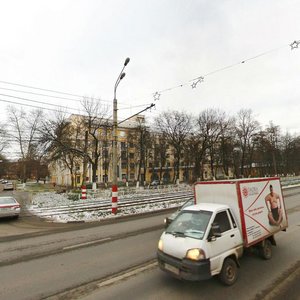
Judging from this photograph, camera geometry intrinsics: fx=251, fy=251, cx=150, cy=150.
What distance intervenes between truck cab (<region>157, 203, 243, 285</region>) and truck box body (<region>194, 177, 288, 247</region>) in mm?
275

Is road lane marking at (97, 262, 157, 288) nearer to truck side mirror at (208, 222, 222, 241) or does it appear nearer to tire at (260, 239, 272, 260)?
truck side mirror at (208, 222, 222, 241)

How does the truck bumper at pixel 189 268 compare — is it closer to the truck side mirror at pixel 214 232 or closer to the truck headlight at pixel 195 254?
the truck headlight at pixel 195 254

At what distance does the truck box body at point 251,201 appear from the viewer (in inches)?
237

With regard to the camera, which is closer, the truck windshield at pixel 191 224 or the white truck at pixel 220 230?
the white truck at pixel 220 230

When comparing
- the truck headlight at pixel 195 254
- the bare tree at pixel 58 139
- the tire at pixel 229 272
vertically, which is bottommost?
the tire at pixel 229 272

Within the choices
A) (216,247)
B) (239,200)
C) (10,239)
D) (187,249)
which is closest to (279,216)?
(239,200)

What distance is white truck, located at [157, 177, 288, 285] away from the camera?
194 inches

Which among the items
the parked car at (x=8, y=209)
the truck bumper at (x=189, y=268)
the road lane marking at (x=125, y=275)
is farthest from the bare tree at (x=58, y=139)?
the truck bumper at (x=189, y=268)

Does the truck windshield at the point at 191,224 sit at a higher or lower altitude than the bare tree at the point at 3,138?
lower

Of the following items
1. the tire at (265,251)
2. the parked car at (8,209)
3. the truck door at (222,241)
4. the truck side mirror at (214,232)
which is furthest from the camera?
the parked car at (8,209)

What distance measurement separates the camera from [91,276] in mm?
5949

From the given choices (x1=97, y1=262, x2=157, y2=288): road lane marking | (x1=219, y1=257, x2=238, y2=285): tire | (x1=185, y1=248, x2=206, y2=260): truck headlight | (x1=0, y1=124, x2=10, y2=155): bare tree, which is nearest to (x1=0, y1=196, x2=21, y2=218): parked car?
(x1=97, y1=262, x2=157, y2=288): road lane marking

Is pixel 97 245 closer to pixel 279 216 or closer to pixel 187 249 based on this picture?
pixel 187 249

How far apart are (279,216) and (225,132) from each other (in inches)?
1592
